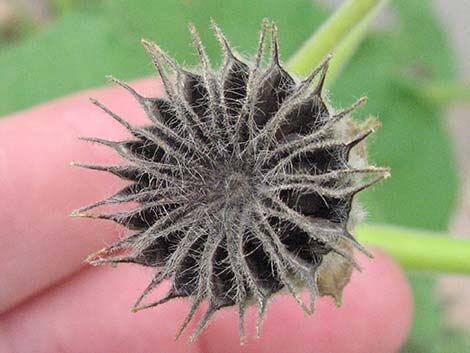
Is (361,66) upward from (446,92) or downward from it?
downward

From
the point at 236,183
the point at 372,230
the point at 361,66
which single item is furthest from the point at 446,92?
the point at 236,183

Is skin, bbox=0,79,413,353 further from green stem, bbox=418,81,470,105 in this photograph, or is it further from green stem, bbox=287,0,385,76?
green stem, bbox=418,81,470,105

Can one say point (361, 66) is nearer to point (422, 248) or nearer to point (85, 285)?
point (422, 248)

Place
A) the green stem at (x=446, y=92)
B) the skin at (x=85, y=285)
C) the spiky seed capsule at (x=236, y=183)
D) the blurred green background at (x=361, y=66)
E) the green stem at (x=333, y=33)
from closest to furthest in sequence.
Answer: the spiky seed capsule at (x=236, y=183) → the green stem at (x=333, y=33) → the skin at (x=85, y=285) → the blurred green background at (x=361, y=66) → the green stem at (x=446, y=92)

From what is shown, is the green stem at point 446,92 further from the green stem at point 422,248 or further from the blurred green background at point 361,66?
the green stem at point 422,248

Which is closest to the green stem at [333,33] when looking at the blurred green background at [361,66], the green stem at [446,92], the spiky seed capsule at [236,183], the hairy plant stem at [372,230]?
the hairy plant stem at [372,230]
